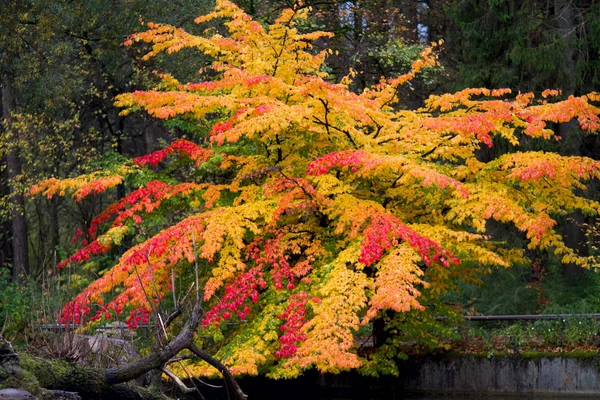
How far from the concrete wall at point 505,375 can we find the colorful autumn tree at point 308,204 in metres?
1.76

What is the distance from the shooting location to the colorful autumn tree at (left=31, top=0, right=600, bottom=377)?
1176 centimetres

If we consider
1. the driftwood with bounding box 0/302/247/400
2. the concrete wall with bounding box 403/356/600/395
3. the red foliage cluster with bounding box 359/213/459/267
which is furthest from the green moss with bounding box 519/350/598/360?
the driftwood with bounding box 0/302/247/400

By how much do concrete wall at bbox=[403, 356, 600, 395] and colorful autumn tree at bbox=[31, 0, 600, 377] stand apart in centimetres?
176

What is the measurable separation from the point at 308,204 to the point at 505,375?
502cm

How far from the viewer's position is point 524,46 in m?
20.4

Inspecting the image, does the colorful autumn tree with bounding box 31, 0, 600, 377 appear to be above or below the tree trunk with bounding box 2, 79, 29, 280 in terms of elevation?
above

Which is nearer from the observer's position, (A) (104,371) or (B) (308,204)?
(A) (104,371)

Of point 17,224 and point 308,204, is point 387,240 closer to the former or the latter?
point 308,204

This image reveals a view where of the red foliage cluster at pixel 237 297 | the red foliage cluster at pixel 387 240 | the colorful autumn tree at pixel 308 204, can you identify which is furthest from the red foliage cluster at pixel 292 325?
the red foliage cluster at pixel 387 240

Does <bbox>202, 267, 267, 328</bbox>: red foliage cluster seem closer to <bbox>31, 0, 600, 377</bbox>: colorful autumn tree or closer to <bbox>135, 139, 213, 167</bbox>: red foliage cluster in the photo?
<bbox>31, 0, 600, 377</bbox>: colorful autumn tree

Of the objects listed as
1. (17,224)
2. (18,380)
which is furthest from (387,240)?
(17,224)

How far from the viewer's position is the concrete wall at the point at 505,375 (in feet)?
48.4

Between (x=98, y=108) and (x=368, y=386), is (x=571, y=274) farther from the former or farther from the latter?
(x=98, y=108)

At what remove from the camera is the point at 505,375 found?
15180mm
